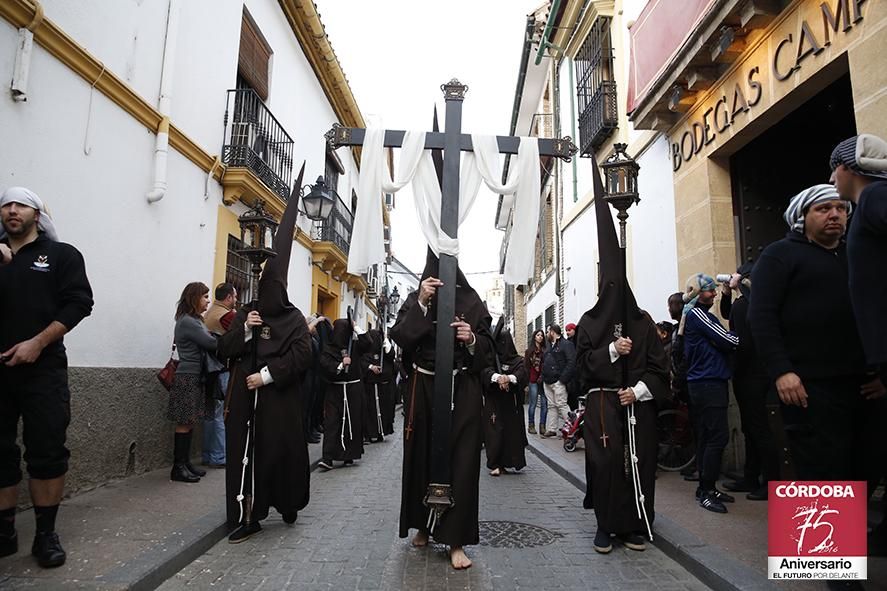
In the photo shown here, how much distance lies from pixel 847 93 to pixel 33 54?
759 cm

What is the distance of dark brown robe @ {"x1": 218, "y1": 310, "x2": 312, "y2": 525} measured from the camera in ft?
14.1

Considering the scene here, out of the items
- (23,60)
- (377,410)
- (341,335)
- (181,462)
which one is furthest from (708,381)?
(23,60)

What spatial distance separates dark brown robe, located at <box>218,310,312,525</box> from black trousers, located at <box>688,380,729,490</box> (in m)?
3.30

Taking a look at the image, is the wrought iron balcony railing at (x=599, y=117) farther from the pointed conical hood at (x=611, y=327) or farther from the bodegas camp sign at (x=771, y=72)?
the pointed conical hood at (x=611, y=327)

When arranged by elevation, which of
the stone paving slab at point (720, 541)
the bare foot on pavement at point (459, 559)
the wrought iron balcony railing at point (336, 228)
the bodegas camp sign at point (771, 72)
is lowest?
the bare foot on pavement at point (459, 559)

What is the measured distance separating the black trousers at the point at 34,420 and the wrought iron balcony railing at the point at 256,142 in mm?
5698

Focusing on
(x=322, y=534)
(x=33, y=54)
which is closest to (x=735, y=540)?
(x=322, y=534)

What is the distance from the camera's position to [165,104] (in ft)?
22.0

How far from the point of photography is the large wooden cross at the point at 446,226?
379cm

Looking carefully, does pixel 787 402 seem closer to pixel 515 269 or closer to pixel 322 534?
pixel 515 269

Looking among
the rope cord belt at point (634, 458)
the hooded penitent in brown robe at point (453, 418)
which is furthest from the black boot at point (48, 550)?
the rope cord belt at point (634, 458)

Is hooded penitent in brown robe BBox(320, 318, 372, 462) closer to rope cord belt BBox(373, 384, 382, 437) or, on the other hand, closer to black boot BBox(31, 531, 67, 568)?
rope cord belt BBox(373, 384, 382, 437)

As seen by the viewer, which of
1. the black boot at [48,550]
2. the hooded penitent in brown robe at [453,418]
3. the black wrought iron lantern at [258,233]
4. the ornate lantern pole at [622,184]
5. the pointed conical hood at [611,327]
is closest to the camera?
the black boot at [48,550]

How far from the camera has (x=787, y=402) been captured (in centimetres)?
297
